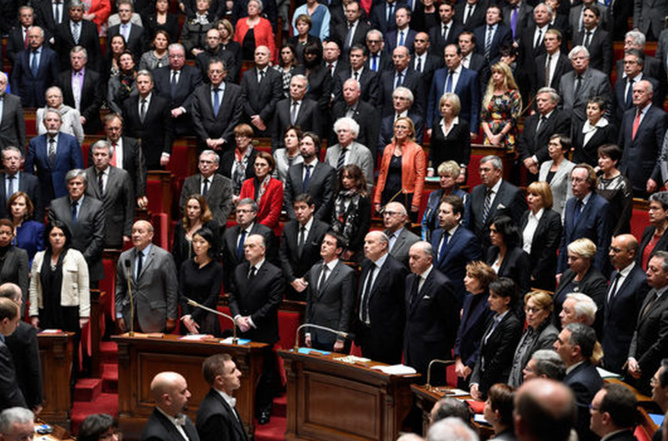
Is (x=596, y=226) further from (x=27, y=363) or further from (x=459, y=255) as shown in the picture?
(x=27, y=363)

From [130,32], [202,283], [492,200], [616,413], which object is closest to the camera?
[616,413]

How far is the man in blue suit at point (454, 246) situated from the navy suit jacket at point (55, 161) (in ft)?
10.2

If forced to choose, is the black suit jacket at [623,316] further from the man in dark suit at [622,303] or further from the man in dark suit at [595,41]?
the man in dark suit at [595,41]

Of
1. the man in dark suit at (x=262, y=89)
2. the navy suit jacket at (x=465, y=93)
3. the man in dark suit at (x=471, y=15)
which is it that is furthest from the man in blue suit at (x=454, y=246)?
the man in dark suit at (x=471, y=15)

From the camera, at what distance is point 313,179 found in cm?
759

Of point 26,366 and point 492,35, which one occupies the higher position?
point 492,35

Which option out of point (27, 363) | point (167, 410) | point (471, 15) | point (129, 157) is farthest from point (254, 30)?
point (167, 410)

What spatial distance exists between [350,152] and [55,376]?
2679 mm

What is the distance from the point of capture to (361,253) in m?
7.29

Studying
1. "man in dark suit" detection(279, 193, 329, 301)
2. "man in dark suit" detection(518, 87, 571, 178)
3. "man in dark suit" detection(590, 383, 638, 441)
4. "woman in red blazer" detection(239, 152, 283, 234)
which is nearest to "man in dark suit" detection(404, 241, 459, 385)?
"man in dark suit" detection(279, 193, 329, 301)

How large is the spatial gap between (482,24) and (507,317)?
188 inches

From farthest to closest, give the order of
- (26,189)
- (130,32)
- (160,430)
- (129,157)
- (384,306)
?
1. (130,32)
2. (129,157)
3. (26,189)
4. (384,306)
5. (160,430)

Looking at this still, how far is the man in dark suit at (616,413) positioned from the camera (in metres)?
3.85

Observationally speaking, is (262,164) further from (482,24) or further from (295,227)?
(482,24)
